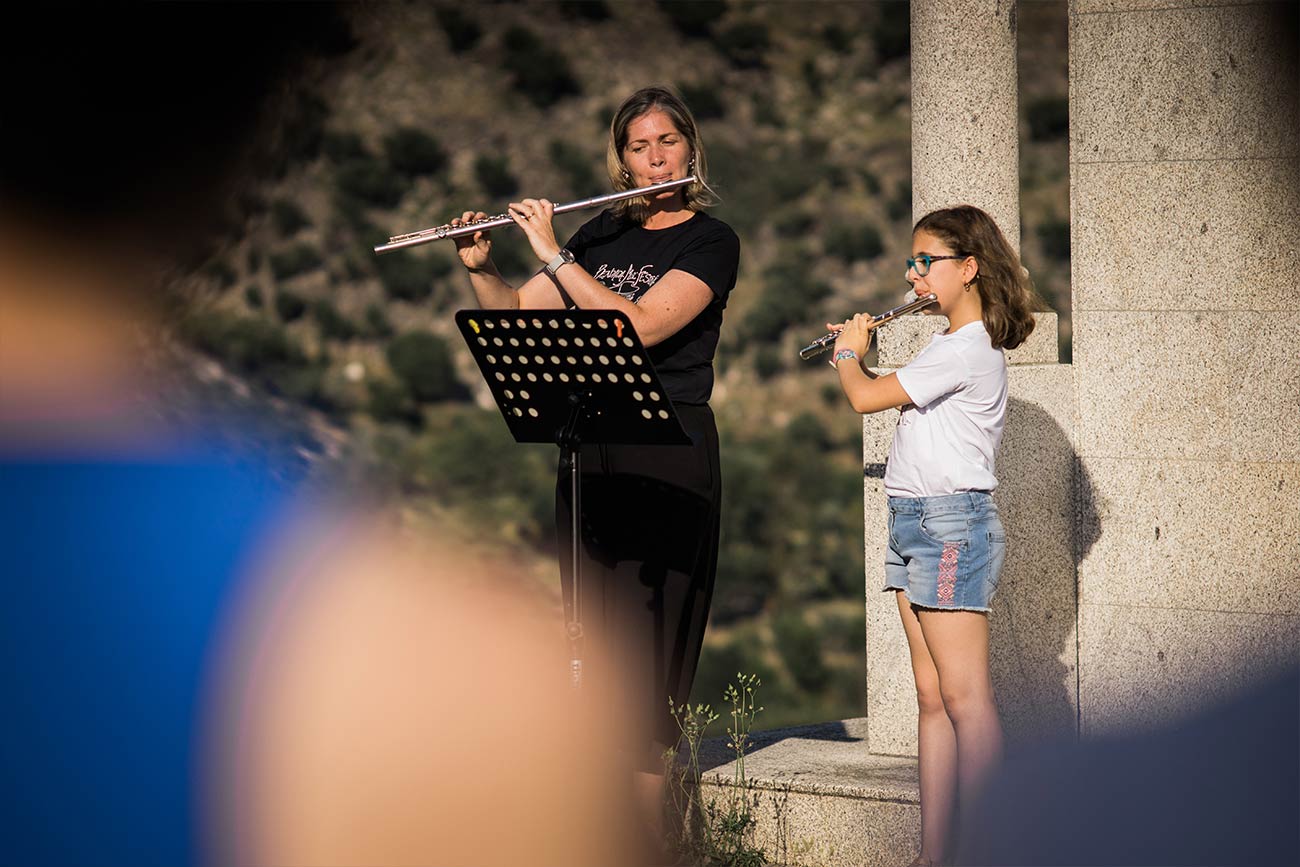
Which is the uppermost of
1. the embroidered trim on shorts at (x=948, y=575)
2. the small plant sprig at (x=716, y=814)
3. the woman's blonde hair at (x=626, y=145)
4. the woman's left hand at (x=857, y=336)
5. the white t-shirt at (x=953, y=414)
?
the woman's blonde hair at (x=626, y=145)

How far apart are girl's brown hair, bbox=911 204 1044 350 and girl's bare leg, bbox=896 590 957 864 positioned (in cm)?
59

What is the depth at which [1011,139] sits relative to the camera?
4094 mm

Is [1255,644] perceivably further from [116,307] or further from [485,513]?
[485,513]

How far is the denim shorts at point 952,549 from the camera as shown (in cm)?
312

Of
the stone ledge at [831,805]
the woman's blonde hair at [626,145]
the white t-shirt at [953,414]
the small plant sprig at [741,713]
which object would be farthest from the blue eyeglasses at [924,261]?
the stone ledge at [831,805]

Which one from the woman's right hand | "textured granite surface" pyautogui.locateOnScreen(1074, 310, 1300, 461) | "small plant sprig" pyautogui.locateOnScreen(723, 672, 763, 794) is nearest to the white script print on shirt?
the woman's right hand

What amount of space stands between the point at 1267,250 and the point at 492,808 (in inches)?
93.8

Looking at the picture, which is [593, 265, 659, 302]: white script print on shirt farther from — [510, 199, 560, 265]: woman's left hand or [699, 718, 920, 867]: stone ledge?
[699, 718, 920, 867]: stone ledge

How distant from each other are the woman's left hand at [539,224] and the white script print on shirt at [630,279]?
198 millimetres

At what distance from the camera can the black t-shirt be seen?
130 inches

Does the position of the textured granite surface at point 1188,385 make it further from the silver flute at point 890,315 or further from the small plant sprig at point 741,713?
the small plant sprig at point 741,713

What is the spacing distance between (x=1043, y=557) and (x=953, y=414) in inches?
37.8

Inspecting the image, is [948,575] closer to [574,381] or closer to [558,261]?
[574,381]

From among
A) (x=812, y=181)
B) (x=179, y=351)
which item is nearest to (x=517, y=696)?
(x=179, y=351)
